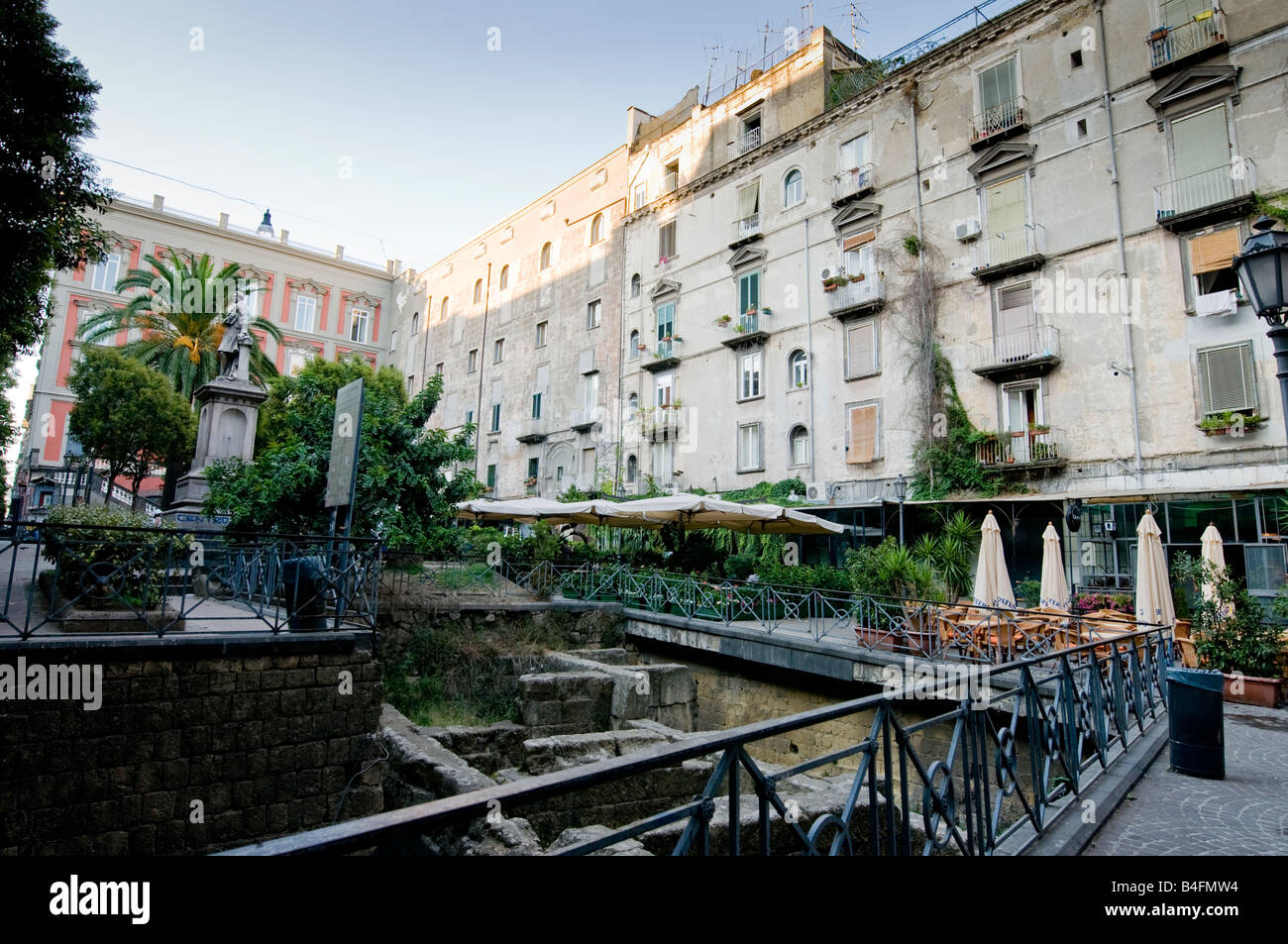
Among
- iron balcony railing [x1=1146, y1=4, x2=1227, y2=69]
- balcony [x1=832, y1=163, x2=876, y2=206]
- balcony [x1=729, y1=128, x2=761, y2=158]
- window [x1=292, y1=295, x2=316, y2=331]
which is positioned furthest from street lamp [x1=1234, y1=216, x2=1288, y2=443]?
window [x1=292, y1=295, x2=316, y2=331]

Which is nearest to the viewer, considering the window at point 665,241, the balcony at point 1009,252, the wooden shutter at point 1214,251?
the wooden shutter at point 1214,251

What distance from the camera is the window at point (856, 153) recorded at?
22.9m

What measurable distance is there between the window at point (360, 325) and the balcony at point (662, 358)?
2602cm

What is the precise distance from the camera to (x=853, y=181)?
22938 millimetres

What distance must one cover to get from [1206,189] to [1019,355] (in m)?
5.04

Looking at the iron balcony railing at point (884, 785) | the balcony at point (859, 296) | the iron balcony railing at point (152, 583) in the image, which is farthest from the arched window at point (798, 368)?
the iron balcony railing at point (152, 583)

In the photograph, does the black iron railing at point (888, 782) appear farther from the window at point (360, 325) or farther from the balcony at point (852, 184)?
the window at point (360, 325)

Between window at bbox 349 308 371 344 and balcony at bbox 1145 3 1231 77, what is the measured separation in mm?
42788

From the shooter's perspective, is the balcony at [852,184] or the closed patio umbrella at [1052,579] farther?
the balcony at [852,184]

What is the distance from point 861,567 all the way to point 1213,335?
30.3 feet

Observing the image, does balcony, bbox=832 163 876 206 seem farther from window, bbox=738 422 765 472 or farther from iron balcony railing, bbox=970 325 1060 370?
window, bbox=738 422 765 472

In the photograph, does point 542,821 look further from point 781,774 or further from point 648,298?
point 648,298

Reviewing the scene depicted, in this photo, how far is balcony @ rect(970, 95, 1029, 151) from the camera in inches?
752

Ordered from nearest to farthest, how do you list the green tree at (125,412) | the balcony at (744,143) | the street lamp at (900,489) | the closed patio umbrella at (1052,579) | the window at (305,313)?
the closed patio umbrella at (1052,579) → the street lamp at (900,489) → the green tree at (125,412) → the balcony at (744,143) → the window at (305,313)
